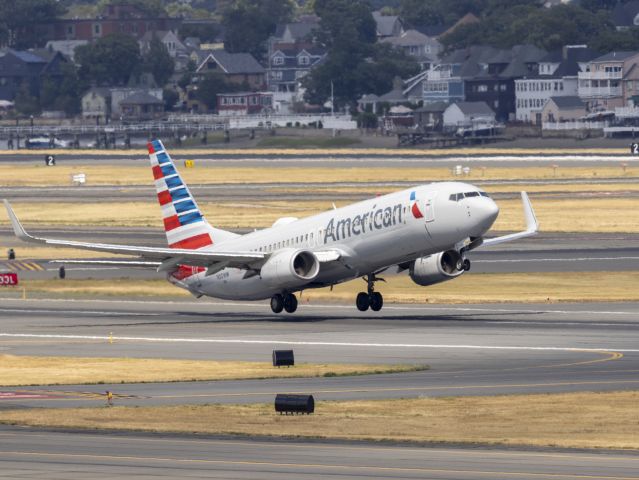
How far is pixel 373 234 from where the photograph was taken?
→ 233 ft

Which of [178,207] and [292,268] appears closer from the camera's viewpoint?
[292,268]

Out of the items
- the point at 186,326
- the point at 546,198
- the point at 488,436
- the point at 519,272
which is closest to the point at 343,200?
the point at 546,198

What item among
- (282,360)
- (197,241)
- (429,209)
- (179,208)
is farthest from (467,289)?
(282,360)

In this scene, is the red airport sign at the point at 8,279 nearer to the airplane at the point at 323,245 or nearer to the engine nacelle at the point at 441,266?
the airplane at the point at 323,245

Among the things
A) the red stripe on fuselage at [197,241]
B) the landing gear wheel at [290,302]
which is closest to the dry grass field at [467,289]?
the red stripe on fuselage at [197,241]

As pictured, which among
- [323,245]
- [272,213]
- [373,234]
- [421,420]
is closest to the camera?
[421,420]

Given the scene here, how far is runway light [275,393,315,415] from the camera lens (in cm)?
4606

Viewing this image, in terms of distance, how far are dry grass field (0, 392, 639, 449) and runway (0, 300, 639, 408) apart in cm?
179

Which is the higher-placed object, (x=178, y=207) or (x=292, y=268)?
(x=178, y=207)

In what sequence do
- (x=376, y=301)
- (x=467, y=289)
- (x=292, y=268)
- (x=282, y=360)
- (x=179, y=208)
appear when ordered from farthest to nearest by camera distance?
(x=467, y=289), (x=179, y=208), (x=376, y=301), (x=292, y=268), (x=282, y=360)

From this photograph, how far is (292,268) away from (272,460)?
3330cm

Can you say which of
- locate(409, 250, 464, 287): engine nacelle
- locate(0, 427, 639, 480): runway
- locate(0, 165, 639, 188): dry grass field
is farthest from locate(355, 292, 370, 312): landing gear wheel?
locate(0, 165, 639, 188): dry grass field

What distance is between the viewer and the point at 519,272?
9206 centimetres

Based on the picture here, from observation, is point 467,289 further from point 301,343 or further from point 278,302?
point 301,343
